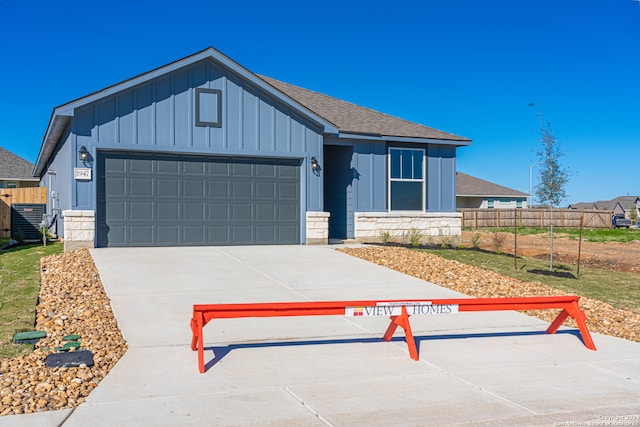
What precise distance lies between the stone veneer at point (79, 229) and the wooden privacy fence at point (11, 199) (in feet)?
34.4

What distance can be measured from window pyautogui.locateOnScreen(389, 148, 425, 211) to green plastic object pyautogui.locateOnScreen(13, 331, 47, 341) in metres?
13.4

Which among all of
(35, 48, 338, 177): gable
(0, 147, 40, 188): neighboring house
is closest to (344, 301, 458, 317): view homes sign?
(35, 48, 338, 177): gable

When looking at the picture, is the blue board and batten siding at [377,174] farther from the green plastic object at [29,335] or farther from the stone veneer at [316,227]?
the green plastic object at [29,335]

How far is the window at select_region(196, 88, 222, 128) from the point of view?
1608 cm

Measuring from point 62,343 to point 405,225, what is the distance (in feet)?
45.1

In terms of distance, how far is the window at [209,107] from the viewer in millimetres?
16078

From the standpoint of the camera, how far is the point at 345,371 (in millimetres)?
6156

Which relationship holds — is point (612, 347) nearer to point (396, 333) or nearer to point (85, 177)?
point (396, 333)

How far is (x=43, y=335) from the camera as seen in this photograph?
7.13 metres

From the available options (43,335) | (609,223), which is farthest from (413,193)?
(609,223)

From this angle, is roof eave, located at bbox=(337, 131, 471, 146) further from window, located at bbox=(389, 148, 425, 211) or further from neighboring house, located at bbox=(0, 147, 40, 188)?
neighboring house, located at bbox=(0, 147, 40, 188)

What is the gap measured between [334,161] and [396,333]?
12.4m

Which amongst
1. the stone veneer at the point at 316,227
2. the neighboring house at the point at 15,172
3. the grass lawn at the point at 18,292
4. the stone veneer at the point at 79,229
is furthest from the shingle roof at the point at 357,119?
A: the neighboring house at the point at 15,172

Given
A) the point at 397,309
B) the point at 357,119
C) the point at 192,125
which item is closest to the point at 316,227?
the point at 192,125
